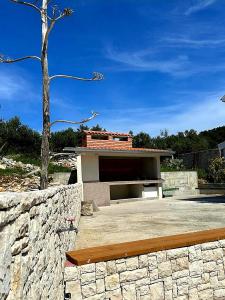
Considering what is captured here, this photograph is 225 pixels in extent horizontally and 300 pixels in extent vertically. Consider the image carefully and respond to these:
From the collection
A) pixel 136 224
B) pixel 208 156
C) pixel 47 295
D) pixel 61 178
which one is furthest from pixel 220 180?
pixel 47 295

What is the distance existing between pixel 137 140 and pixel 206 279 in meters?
44.1

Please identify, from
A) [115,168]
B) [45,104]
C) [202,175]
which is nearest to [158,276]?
[45,104]

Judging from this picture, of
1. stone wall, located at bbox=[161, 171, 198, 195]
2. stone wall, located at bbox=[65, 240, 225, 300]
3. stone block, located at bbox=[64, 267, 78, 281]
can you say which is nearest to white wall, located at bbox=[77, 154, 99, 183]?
stone wall, located at bbox=[161, 171, 198, 195]

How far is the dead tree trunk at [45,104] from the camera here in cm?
1070

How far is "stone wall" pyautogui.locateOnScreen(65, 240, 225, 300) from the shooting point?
→ 5.65 meters

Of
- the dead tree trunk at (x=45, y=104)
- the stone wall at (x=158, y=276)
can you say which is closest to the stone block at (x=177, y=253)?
the stone wall at (x=158, y=276)

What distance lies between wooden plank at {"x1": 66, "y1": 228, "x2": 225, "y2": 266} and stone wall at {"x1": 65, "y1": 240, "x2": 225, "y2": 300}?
9 cm

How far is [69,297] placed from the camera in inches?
216

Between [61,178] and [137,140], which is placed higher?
[137,140]

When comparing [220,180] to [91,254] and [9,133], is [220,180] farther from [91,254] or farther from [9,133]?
[91,254]

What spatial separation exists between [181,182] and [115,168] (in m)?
6.11

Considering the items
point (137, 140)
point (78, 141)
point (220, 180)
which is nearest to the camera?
point (220, 180)

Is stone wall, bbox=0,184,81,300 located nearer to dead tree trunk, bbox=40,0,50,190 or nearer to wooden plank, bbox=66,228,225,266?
wooden plank, bbox=66,228,225,266

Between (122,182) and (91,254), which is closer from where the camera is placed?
(91,254)
